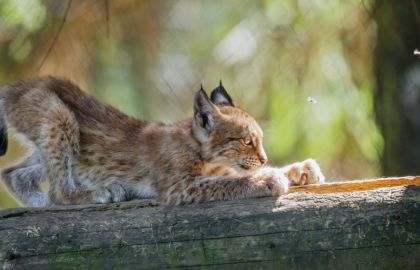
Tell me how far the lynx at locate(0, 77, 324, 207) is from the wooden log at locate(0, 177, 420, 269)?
69 cm

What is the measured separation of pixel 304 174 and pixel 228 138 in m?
0.57

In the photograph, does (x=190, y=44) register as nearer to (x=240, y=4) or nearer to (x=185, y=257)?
(x=240, y=4)

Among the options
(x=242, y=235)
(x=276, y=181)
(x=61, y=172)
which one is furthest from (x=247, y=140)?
(x=242, y=235)

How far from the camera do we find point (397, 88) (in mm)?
6176

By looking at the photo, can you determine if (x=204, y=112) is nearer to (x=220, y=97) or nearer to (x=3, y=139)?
(x=220, y=97)

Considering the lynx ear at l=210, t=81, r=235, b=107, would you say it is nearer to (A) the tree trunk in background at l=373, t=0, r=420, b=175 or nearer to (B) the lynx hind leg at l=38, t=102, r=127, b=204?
(B) the lynx hind leg at l=38, t=102, r=127, b=204

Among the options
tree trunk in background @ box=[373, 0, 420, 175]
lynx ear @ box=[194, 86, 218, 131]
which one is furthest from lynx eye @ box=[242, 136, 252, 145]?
tree trunk in background @ box=[373, 0, 420, 175]

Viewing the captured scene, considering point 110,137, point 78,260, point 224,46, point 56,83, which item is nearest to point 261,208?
point 78,260

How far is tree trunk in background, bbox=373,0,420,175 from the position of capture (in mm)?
6070

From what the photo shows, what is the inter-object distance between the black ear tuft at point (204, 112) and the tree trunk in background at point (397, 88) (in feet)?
5.71

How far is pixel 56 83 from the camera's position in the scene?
533cm

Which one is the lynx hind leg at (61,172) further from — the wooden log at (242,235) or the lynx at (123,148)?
the wooden log at (242,235)

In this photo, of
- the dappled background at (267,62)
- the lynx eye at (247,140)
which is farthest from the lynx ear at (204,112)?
the dappled background at (267,62)

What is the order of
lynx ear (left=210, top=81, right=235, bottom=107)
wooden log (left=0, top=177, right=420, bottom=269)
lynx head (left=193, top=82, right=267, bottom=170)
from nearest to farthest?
wooden log (left=0, top=177, right=420, bottom=269) < lynx head (left=193, top=82, right=267, bottom=170) < lynx ear (left=210, top=81, right=235, bottom=107)
